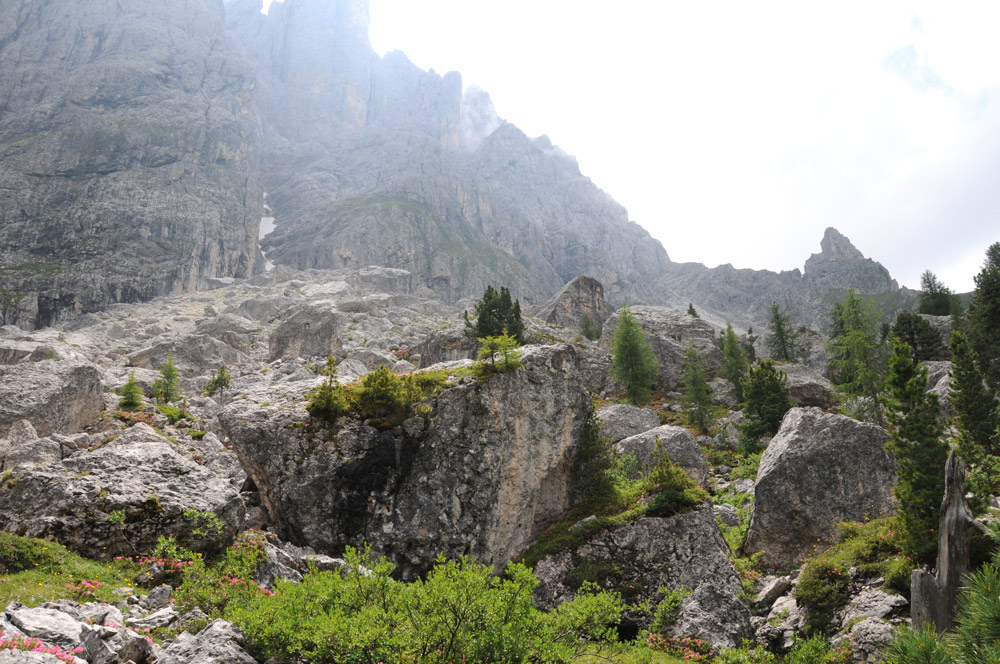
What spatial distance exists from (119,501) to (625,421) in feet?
124

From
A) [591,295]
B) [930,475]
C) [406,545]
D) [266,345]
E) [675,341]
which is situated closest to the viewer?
[930,475]

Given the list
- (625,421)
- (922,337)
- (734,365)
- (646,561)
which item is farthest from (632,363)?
(922,337)

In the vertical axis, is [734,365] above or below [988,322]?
below

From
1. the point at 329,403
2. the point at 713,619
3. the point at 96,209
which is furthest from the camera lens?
the point at 96,209

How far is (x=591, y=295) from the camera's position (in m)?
121

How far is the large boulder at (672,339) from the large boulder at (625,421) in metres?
18.2

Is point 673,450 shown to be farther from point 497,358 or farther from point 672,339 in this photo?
point 672,339

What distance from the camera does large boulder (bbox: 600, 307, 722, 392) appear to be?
68.1 meters

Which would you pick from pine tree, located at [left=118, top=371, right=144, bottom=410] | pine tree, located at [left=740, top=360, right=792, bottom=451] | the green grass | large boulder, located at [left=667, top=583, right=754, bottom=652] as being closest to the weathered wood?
large boulder, located at [left=667, top=583, right=754, bottom=652]

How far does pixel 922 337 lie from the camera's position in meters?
57.0

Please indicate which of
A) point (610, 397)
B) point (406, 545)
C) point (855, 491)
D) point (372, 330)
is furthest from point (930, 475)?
point (372, 330)

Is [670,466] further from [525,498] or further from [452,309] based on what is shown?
[452,309]

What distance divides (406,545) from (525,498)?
21.9 ft

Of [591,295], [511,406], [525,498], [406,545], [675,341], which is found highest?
[591,295]
